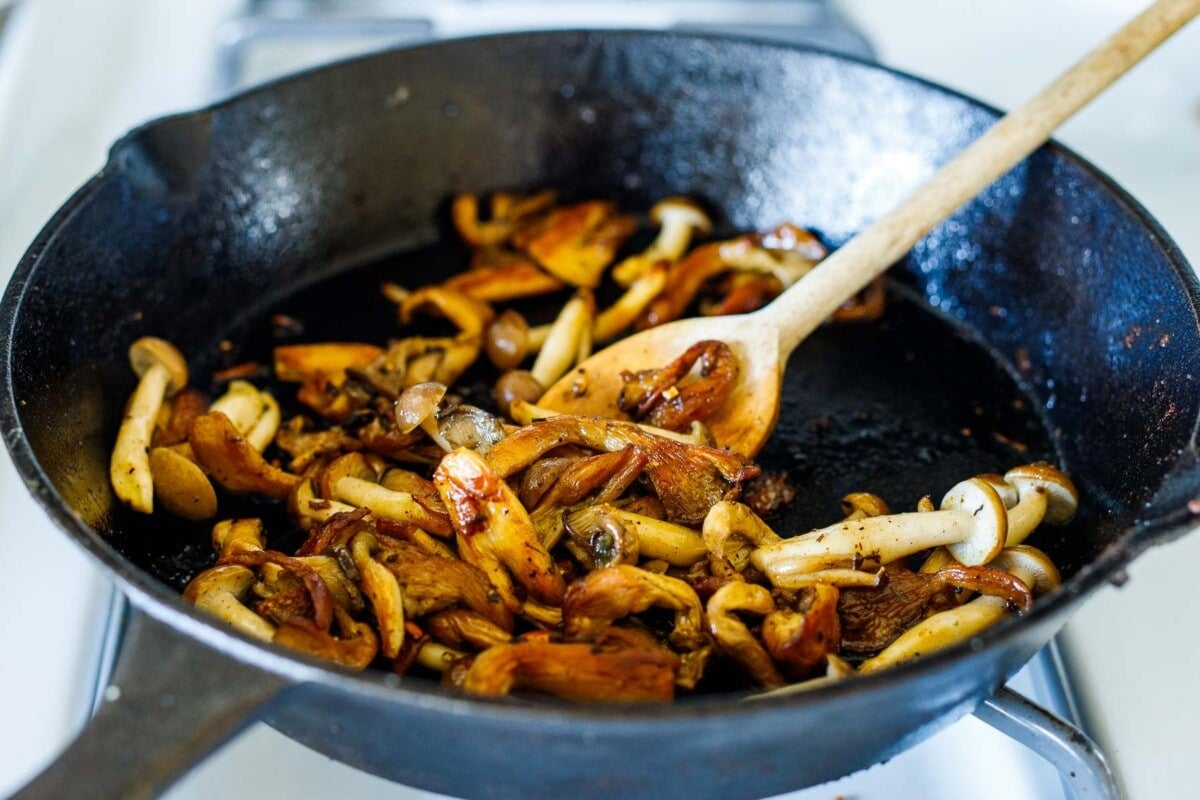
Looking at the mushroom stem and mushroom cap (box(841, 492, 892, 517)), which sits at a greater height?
mushroom cap (box(841, 492, 892, 517))

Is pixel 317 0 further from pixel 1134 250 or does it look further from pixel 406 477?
pixel 1134 250

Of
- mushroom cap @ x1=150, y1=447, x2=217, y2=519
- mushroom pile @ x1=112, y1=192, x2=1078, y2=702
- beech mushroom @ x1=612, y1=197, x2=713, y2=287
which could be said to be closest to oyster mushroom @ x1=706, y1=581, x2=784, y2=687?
mushroom pile @ x1=112, y1=192, x2=1078, y2=702

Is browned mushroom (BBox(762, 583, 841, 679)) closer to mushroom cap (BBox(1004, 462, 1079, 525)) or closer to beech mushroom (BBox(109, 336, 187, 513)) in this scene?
mushroom cap (BBox(1004, 462, 1079, 525))

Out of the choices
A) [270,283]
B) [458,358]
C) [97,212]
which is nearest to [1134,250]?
[458,358]

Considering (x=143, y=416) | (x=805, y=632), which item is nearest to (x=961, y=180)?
(x=805, y=632)

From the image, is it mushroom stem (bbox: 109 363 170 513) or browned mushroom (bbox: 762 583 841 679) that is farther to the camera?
mushroom stem (bbox: 109 363 170 513)

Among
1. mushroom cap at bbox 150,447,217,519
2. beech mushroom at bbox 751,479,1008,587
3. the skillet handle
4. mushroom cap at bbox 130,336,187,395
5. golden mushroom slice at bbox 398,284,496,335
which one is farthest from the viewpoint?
golden mushroom slice at bbox 398,284,496,335

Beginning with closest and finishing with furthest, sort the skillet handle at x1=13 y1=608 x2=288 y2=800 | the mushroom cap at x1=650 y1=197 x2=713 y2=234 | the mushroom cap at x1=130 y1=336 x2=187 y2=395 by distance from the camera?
the skillet handle at x1=13 y1=608 x2=288 y2=800 < the mushroom cap at x1=130 y1=336 x2=187 y2=395 < the mushroom cap at x1=650 y1=197 x2=713 y2=234

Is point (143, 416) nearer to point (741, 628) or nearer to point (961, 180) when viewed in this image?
point (741, 628)

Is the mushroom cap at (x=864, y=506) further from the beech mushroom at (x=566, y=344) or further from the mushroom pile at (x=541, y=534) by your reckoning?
the beech mushroom at (x=566, y=344)
